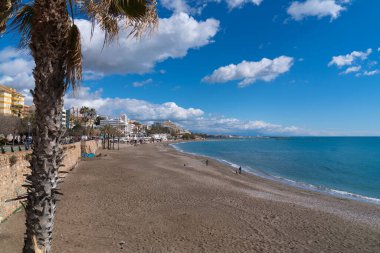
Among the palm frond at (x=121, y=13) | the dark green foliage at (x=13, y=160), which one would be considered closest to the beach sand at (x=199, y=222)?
the dark green foliage at (x=13, y=160)

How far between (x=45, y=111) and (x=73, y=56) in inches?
33.6

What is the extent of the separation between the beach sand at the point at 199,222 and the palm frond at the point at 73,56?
653 cm

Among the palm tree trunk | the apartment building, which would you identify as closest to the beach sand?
the palm tree trunk

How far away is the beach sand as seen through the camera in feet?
29.5

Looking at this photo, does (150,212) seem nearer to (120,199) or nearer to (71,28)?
(120,199)

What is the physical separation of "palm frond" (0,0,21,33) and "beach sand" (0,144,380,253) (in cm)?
704

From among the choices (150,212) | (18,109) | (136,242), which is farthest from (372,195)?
(18,109)

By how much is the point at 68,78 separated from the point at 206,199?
503 inches

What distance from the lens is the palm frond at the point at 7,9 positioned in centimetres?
317

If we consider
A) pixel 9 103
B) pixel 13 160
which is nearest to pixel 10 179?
pixel 13 160

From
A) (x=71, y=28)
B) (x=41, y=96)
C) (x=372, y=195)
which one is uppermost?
(x=71, y=28)

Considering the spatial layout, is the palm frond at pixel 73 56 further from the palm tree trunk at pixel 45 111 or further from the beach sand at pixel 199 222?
the beach sand at pixel 199 222

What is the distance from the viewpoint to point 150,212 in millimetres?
12328

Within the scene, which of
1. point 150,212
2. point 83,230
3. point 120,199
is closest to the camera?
point 83,230
